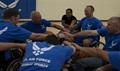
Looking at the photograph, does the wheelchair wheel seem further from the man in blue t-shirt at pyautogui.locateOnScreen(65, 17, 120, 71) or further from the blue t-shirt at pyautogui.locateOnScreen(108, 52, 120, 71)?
the blue t-shirt at pyautogui.locateOnScreen(108, 52, 120, 71)

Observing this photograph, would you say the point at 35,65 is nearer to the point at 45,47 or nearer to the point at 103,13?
the point at 45,47

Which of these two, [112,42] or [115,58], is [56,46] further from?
[112,42]

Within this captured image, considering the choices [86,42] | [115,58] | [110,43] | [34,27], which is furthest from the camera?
[34,27]

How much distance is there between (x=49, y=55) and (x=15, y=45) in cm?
66

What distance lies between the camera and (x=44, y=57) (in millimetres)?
2154

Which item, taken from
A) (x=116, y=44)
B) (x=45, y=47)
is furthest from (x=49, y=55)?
(x=116, y=44)

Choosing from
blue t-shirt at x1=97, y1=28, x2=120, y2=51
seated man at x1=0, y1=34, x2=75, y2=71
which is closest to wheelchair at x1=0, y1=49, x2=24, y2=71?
seated man at x1=0, y1=34, x2=75, y2=71

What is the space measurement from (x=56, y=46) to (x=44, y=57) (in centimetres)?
18

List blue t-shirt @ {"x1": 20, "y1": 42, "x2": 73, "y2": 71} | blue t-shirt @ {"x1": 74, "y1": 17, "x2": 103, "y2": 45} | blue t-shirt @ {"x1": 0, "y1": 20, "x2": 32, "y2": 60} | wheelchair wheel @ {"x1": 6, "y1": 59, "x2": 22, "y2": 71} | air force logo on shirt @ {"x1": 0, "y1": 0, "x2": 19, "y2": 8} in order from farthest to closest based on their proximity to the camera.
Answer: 1. air force logo on shirt @ {"x1": 0, "y1": 0, "x2": 19, "y2": 8}
2. blue t-shirt @ {"x1": 74, "y1": 17, "x2": 103, "y2": 45}
3. wheelchair wheel @ {"x1": 6, "y1": 59, "x2": 22, "y2": 71}
4. blue t-shirt @ {"x1": 0, "y1": 20, "x2": 32, "y2": 60}
5. blue t-shirt @ {"x1": 20, "y1": 42, "x2": 73, "y2": 71}

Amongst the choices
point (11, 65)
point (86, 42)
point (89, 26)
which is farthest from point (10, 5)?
point (11, 65)

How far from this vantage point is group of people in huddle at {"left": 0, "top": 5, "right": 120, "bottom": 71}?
217 cm

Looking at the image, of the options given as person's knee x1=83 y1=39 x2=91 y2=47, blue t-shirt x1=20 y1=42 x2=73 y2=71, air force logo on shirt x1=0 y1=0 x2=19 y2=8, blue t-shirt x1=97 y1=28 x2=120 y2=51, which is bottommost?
person's knee x1=83 y1=39 x2=91 y2=47

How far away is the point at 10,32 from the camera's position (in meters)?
2.99

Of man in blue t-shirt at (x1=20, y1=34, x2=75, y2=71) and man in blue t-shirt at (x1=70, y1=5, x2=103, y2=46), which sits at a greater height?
man in blue t-shirt at (x1=20, y1=34, x2=75, y2=71)
